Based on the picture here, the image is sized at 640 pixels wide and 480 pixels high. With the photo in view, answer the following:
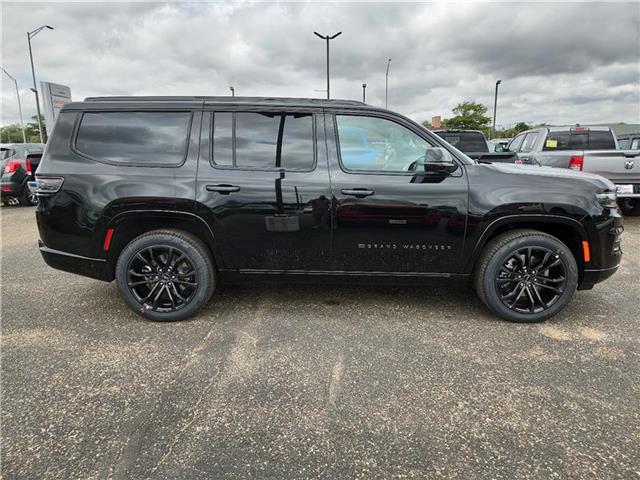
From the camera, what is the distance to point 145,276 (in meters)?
3.48

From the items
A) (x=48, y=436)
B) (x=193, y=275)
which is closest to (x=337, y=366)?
(x=193, y=275)

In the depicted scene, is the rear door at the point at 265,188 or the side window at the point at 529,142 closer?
the rear door at the point at 265,188

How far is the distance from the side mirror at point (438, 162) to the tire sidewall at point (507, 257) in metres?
0.79

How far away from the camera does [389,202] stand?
10.8 ft

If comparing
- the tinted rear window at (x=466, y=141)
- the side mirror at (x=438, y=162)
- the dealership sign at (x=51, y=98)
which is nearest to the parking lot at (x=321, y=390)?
the side mirror at (x=438, y=162)

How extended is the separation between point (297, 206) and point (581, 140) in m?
7.79

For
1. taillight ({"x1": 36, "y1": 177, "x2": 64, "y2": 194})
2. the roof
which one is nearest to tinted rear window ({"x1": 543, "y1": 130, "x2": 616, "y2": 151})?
the roof

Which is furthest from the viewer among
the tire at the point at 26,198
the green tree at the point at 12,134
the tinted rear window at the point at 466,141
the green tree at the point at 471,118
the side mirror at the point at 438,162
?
the green tree at the point at 12,134

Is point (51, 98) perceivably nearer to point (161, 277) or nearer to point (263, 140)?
point (161, 277)

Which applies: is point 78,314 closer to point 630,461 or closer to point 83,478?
point 83,478

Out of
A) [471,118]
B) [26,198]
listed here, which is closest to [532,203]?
[26,198]

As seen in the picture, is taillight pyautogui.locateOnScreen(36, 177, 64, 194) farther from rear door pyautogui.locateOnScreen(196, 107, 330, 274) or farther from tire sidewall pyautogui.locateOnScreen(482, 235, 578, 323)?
tire sidewall pyautogui.locateOnScreen(482, 235, 578, 323)

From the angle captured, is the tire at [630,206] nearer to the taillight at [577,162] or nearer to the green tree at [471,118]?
the taillight at [577,162]

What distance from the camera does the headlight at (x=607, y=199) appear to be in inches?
131
